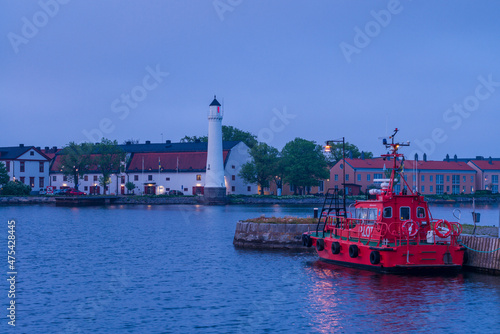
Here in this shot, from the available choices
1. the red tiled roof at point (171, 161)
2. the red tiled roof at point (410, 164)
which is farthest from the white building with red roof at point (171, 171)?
the red tiled roof at point (410, 164)

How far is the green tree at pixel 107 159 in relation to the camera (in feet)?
409

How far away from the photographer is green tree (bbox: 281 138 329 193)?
392ft

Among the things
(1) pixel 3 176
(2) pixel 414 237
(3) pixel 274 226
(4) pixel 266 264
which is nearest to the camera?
(2) pixel 414 237

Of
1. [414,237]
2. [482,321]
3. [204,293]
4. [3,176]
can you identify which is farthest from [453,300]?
[3,176]

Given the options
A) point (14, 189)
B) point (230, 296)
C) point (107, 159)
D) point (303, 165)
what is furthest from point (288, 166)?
point (230, 296)

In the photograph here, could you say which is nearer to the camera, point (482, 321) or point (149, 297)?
point (482, 321)

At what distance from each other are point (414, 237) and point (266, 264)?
8.48 m

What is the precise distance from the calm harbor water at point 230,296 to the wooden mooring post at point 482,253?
1.84 ft

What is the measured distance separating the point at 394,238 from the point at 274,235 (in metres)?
11.3

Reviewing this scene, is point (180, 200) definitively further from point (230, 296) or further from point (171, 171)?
point (230, 296)

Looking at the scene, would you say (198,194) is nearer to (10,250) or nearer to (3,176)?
(3,176)

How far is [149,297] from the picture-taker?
87.2 ft

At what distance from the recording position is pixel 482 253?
2897 centimetres

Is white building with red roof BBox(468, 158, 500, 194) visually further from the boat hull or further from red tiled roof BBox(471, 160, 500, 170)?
the boat hull
